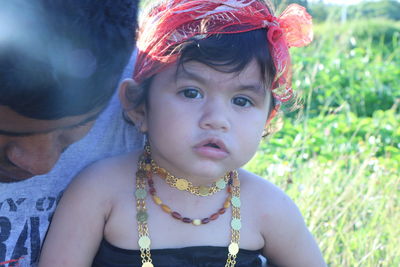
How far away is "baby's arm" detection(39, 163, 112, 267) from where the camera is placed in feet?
5.74

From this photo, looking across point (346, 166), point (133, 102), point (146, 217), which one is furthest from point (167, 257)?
point (346, 166)

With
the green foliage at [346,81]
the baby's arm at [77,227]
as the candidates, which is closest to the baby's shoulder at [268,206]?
the baby's arm at [77,227]

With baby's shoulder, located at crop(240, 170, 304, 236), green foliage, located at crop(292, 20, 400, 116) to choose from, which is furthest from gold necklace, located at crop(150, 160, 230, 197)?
green foliage, located at crop(292, 20, 400, 116)

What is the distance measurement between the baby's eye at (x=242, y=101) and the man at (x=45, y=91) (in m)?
0.42

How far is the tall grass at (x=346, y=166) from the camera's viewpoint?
2717 mm

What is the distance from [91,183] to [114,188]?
2.8 inches

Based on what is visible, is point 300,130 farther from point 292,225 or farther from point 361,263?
point 292,225

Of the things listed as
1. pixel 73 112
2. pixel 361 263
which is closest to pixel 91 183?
pixel 73 112

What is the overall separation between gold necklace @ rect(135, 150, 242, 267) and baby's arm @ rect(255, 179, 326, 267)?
0.11 m

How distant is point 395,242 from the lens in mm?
2680

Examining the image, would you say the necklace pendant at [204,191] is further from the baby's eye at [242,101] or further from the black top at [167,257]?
the baby's eye at [242,101]

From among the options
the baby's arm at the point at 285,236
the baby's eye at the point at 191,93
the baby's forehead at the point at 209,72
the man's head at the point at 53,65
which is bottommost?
the baby's arm at the point at 285,236

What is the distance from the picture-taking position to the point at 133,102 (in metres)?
1.87

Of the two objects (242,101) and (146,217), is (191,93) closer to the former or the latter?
(242,101)
